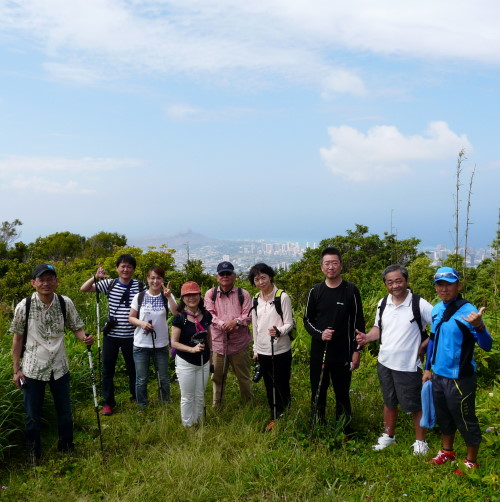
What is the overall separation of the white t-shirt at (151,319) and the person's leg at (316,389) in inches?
77.9

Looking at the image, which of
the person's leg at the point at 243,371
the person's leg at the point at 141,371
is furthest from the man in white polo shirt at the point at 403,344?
the person's leg at the point at 141,371

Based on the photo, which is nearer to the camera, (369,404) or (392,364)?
(392,364)

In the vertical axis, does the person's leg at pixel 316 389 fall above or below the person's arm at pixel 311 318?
below

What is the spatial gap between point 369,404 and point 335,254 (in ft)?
7.03

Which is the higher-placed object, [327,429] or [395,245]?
[395,245]

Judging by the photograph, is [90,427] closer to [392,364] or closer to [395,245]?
[392,364]

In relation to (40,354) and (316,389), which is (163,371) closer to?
(40,354)

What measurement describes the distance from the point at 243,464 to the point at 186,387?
1.18m

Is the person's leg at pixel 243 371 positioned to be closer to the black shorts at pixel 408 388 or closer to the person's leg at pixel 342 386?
the person's leg at pixel 342 386

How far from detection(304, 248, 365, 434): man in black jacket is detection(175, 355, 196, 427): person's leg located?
1.35m

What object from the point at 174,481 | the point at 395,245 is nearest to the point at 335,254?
the point at 174,481

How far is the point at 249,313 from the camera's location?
17.0ft

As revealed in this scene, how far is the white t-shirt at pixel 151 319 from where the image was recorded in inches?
218

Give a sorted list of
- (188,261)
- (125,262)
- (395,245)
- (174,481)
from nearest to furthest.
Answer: (174,481)
(125,262)
(188,261)
(395,245)
